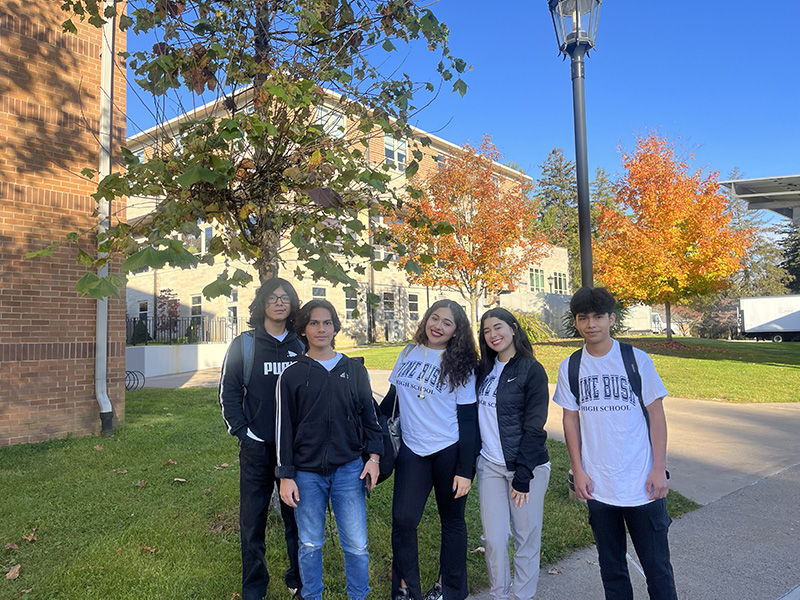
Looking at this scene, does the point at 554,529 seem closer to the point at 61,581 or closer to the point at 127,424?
the point at 61,581

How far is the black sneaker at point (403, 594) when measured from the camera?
10.9 feet

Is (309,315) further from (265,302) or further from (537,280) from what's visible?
(537,280)

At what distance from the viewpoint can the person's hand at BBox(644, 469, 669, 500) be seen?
2.75m

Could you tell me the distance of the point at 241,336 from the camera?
3.52 metres

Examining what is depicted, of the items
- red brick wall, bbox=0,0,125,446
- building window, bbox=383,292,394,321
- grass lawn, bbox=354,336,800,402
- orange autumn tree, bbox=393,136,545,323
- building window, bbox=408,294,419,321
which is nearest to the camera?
red brick wall, bbox=0,0,125,446

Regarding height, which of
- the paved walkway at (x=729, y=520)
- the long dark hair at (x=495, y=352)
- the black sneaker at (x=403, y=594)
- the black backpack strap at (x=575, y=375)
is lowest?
the paved walkway at (x=729, y=520)

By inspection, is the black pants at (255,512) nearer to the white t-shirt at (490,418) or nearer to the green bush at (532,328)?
the white t-shirt at (490,418)

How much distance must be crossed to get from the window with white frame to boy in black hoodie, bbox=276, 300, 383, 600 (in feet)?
128

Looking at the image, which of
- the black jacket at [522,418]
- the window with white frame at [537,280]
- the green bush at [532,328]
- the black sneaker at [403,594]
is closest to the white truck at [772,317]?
the window with white frame at [537,280]

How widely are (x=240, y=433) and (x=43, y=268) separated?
5500 millimetres

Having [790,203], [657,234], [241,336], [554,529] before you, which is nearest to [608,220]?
[657,234]

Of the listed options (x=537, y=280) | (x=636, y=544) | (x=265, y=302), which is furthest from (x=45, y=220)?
(x=537, y=280)

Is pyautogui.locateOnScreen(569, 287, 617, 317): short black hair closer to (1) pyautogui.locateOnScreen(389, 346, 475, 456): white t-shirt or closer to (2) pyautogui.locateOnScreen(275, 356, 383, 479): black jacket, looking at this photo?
(1) pyautogui.locateOnScreen(389, 346, 475, 456): white t-shirt

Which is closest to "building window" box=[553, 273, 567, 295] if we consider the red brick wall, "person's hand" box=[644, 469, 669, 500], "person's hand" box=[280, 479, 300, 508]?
the red brick wall
